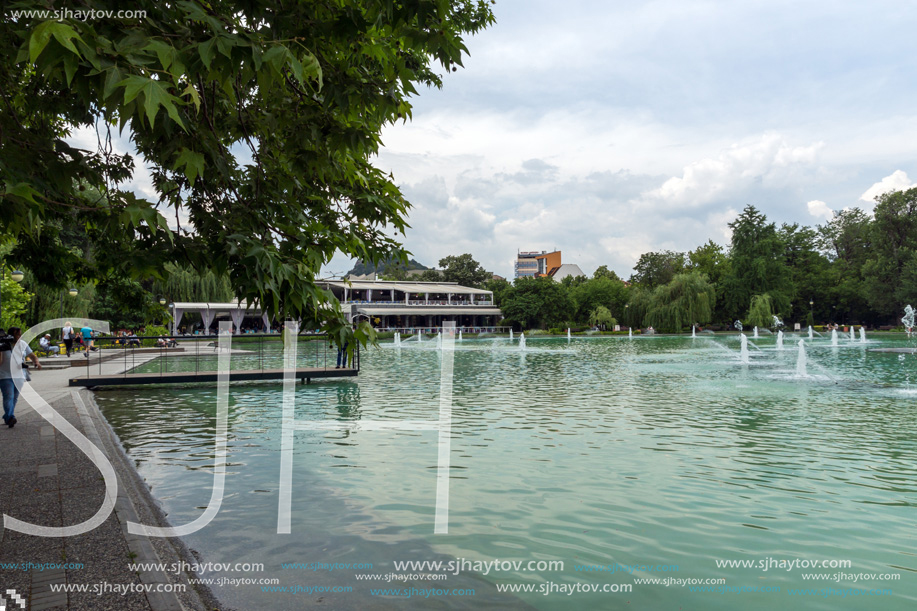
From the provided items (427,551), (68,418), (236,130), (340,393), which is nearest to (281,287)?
(236,130)

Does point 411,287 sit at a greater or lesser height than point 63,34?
greater

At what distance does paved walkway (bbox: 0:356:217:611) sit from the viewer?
Answer: 3.94 meters

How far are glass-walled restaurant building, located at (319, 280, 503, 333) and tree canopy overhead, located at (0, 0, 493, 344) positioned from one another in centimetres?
6120

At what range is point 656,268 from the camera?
82.8m

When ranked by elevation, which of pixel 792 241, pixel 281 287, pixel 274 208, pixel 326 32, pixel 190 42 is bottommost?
pixel 281 287

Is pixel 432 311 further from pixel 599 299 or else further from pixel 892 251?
pixel 892 251

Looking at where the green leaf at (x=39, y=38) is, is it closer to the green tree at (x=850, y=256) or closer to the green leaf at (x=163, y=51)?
the green leaf at (x=163, y=51)

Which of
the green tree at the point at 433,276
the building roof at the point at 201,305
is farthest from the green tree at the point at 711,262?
the building roof at the point at 201,305

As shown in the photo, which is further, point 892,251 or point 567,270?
point 567,270

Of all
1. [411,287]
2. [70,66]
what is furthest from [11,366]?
[411,287]

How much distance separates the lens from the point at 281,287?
12.8 ft

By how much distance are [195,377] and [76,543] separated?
14173 mm

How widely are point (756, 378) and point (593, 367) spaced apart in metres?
6.48

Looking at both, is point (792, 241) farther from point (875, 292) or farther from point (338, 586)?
point (338, 586)
